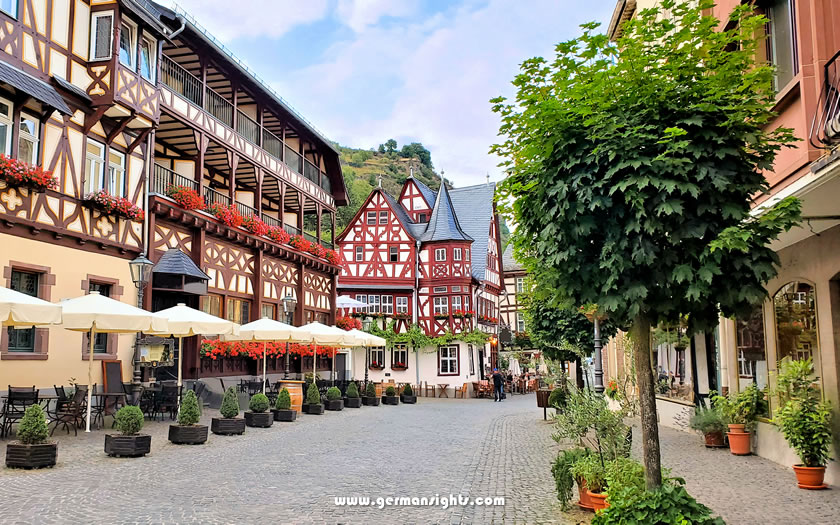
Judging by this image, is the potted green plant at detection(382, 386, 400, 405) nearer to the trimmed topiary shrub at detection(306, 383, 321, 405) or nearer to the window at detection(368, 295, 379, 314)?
the trimmed topiary shrub at detection(306, 383, 321, 405)

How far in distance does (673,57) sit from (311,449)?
9432mm

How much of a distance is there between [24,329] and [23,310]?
4.97 m

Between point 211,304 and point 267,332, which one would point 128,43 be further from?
point 211,304

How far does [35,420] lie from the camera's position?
9.55 metres

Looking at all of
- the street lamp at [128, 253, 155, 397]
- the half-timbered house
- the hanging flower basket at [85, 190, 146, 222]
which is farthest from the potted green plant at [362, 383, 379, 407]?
the half-timbered house

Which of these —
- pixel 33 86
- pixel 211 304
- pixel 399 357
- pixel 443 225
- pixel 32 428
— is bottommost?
pixel 32 428

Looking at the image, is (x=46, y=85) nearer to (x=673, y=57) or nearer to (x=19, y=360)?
(x=19, y=360)

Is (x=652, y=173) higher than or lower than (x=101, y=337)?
higher

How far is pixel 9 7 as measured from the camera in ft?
47.4

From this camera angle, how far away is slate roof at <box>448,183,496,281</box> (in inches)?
1791

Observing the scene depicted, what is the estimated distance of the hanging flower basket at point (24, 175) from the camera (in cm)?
1362

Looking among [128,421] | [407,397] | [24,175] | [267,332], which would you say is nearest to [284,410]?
[267,332]

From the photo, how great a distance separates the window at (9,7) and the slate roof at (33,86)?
3.90 feet

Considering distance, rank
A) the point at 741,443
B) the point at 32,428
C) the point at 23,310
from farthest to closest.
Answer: the point at 741,443, the point at 23,310, the point at 32,428
